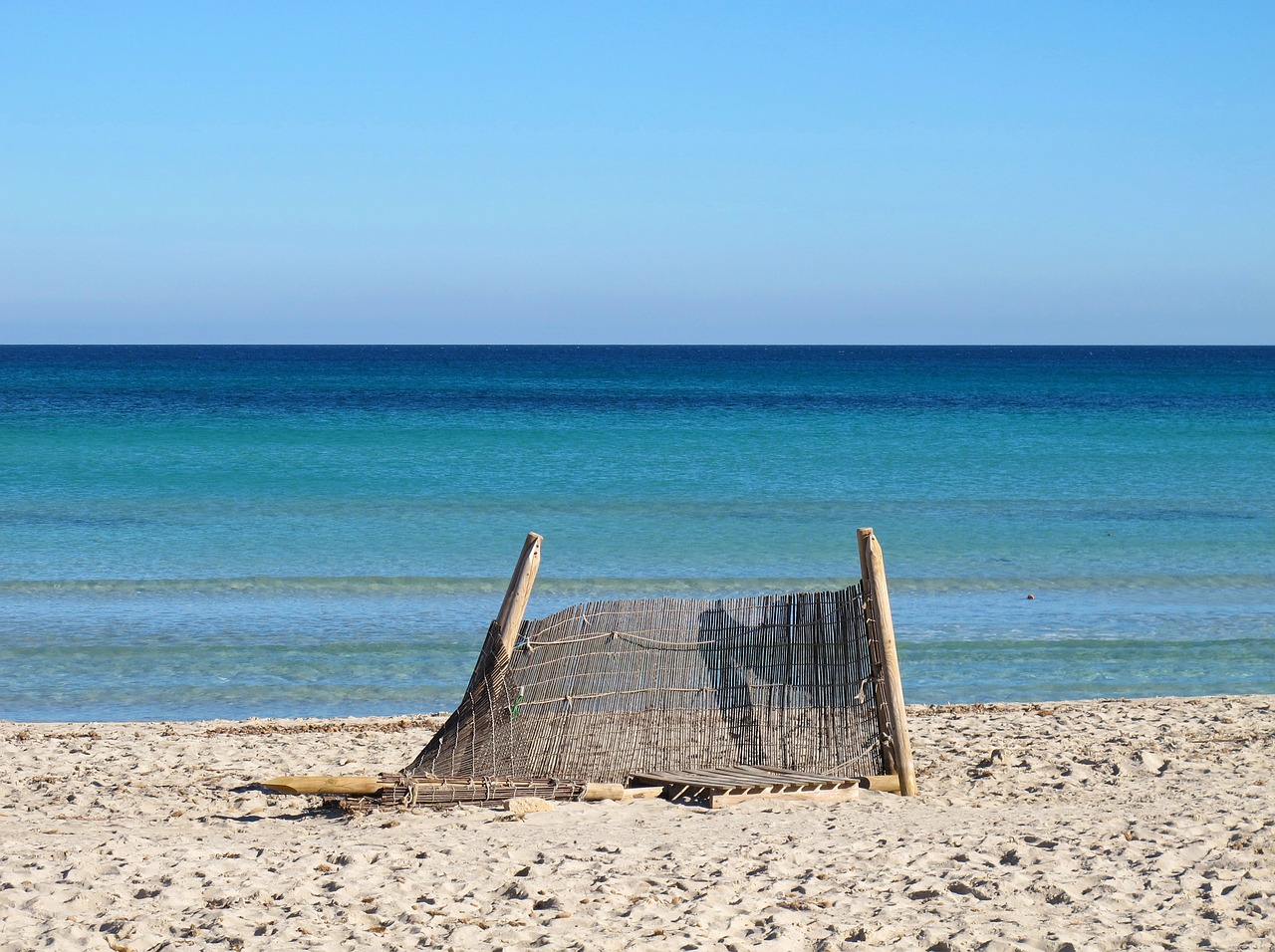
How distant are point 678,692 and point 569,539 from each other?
30.4 ft

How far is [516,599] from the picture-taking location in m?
6.08

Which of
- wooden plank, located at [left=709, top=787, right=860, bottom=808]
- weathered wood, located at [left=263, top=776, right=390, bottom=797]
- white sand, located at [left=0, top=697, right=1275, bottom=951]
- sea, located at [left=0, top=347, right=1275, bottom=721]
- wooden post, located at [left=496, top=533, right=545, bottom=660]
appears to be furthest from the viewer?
sea, located at [left=0, top=347, right=1275, bottom=721]

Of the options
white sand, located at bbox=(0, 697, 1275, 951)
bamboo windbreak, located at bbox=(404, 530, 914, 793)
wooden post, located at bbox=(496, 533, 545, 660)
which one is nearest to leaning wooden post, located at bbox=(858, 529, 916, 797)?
bamboo windbreak, located at bbox=(404, 530, 914, 793)

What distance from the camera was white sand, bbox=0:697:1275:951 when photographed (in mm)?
3965

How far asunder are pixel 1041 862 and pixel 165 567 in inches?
431

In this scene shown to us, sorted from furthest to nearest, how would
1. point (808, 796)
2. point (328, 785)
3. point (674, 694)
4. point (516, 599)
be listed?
point (674, 694) → point (516, 599) → point (808, 796) → point (328, 785)

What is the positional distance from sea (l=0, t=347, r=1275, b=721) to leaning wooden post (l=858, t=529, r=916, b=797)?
8.35 feet

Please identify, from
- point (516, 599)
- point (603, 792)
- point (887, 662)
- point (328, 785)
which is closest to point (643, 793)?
point (603, 792)

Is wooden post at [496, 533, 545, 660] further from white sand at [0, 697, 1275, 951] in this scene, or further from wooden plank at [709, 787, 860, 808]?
wooden plank at [709, 787, 860, 808]

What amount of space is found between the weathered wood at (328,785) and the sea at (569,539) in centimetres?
249

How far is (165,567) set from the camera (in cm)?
1326

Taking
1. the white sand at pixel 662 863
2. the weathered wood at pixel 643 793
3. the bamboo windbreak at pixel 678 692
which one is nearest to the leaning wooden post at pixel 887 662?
the bamboo windbreak at pixel 678 692

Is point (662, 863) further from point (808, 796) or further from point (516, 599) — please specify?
point (516, 599)

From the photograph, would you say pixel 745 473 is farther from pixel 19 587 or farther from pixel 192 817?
pixel 192 817
